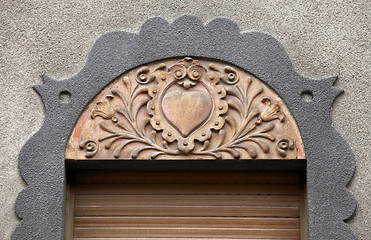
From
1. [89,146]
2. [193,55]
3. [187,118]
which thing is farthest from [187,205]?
[193,55]

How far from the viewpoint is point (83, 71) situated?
187 inches

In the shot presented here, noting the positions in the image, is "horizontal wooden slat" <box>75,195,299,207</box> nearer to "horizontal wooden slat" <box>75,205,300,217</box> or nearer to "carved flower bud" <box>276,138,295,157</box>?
"horizontal wooden slat" <box>75,205,300,217</box>

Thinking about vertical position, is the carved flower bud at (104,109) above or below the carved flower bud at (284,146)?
above

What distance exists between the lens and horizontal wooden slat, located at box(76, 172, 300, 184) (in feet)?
15.6

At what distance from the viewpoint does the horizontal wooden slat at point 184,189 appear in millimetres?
4734

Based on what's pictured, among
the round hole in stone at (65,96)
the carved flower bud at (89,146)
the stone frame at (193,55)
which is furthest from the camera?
the round hole in stone at (65,96)

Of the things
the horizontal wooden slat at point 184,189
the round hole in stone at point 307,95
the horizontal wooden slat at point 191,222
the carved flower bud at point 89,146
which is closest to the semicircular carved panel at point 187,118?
the carved flower bud at point 89,146

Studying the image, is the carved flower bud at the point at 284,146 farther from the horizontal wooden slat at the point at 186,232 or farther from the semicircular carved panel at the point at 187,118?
the horizontal wooden slat at the point at 186,232

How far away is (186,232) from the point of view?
4.68 m

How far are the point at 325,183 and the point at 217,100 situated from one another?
0.83 metres

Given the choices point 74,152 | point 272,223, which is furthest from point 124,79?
point 272,223

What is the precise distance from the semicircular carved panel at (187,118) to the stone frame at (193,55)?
0.07 metres

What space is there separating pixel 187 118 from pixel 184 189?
18.4 inches

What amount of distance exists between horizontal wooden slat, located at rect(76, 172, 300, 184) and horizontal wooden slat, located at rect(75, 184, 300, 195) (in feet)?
0.09
